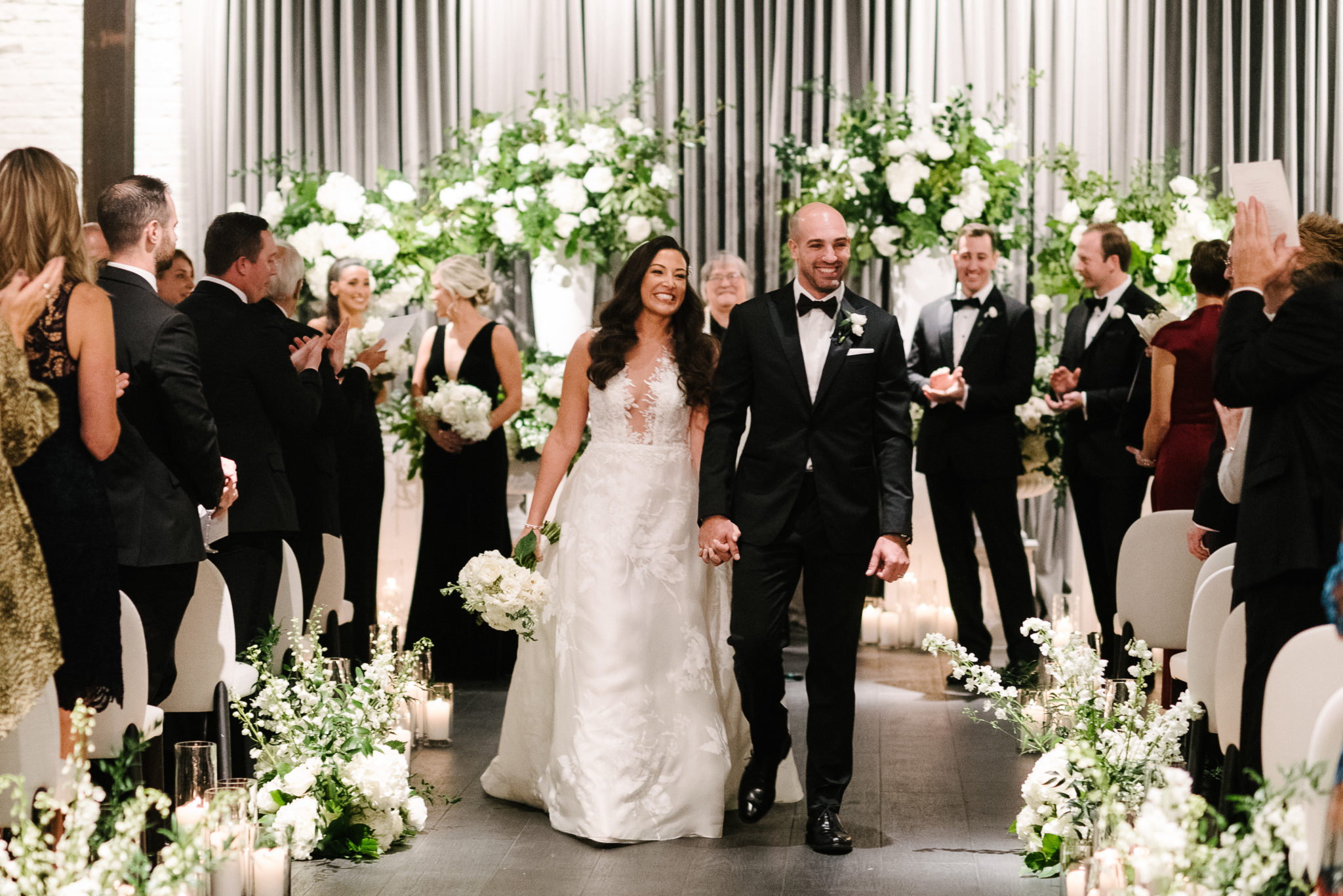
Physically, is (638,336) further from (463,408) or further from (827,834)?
(463,408)

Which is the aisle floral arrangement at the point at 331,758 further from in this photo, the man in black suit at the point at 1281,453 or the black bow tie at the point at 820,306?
the man in black suit at the point at 1281,453

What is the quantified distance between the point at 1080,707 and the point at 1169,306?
159 inches

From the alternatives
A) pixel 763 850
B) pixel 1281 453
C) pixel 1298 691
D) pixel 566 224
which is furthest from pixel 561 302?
pixel 1298 691

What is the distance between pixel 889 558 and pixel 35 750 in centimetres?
217

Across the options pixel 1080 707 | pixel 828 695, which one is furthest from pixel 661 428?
pixel 1080 707

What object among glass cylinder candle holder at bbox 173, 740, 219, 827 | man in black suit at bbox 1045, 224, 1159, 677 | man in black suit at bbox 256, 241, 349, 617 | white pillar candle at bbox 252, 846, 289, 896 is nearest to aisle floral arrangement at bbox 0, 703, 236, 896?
glass cylinder candle holder at bbox 173, 740, 219, 827

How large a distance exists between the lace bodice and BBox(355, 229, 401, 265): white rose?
302 cm

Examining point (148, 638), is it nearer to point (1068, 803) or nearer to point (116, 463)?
point (116, 463)

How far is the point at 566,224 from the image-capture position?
7.17 metres

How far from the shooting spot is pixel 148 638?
11.9 feet

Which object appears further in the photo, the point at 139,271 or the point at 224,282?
the point at 224,282

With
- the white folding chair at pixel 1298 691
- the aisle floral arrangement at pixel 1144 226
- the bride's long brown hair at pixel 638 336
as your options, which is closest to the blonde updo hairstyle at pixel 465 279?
the bride's long brown hair at pixel 638 336

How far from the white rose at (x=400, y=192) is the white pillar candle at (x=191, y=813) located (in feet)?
16.1

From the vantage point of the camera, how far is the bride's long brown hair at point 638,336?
4461mm
